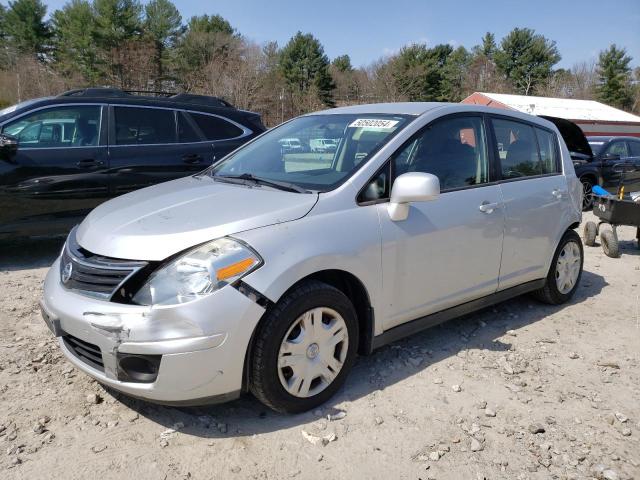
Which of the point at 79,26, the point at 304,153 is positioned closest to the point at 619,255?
the point at 304,153

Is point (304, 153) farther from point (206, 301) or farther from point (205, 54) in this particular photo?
point (205, 54)

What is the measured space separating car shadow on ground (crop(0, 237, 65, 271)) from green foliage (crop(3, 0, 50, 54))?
50.2 m

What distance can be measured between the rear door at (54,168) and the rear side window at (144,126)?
7.9 inches

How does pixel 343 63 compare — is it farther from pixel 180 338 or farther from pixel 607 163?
pixel 180 338

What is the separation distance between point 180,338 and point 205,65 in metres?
48.2

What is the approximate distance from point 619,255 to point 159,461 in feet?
21.4

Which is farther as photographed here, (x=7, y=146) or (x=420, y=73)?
(x=420, y=73)

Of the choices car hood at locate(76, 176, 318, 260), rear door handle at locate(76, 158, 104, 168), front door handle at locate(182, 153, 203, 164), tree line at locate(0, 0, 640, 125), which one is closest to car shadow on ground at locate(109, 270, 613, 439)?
car hood at locate(76, 176, 318, 260)

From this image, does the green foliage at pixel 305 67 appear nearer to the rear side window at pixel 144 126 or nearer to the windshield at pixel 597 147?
the windshield at pixel 597 147

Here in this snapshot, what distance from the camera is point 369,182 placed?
3.05m

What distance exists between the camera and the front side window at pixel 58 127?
5.50m

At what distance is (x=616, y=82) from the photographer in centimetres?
6344

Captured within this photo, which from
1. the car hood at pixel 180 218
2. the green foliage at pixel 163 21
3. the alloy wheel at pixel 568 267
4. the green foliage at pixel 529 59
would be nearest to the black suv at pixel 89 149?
the car hood at pixel 180 218

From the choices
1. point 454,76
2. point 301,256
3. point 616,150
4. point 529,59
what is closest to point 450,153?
point 301,256
